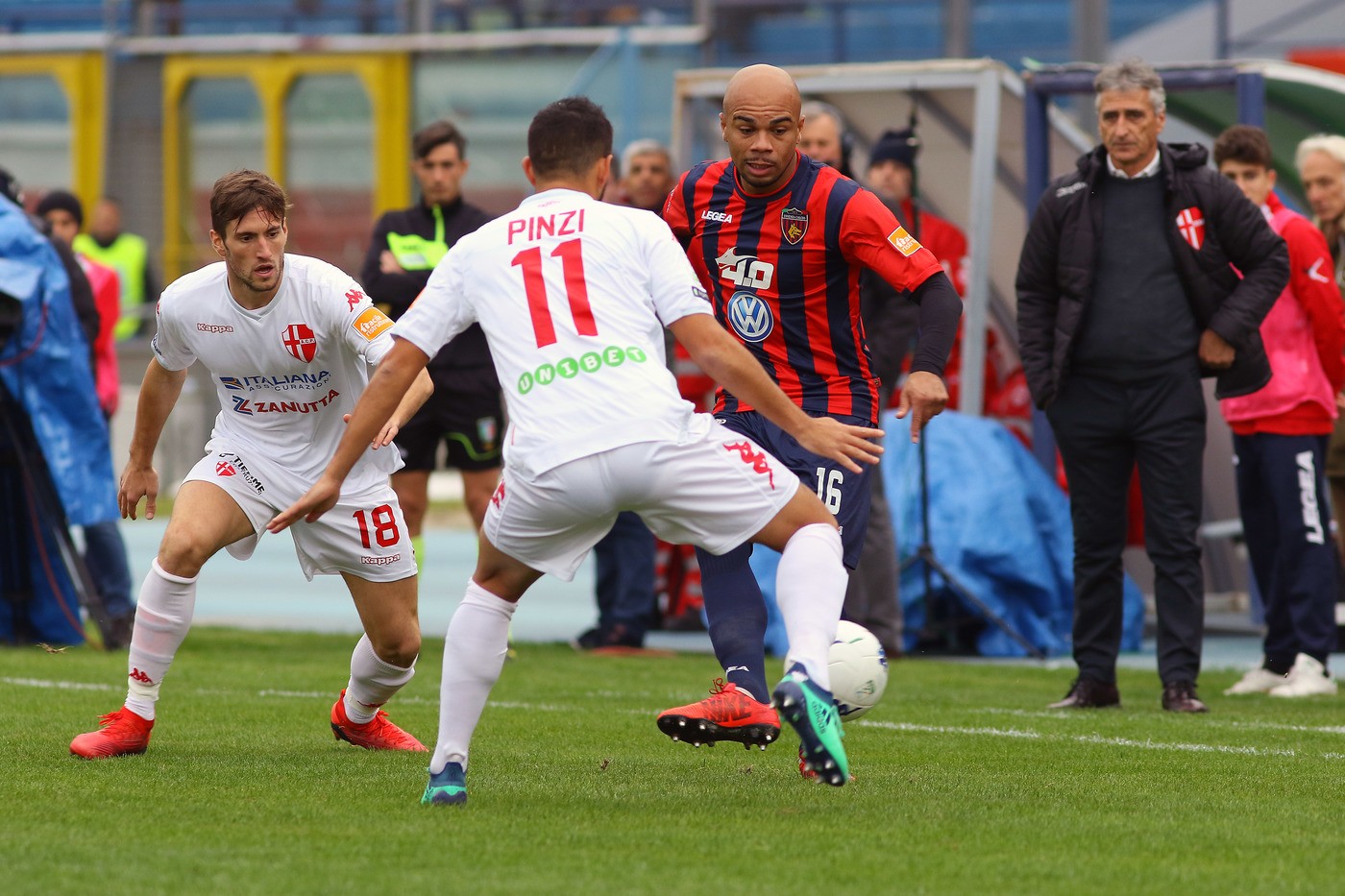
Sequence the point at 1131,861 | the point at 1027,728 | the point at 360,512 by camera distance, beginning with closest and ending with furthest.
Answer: the point at 1131,861 → the point at 360,512 → the point at 1027,728

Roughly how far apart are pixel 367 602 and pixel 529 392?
1.71 metres

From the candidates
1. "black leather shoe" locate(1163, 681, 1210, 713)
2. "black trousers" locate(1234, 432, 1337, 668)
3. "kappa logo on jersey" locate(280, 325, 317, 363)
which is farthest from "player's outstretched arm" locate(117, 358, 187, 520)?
"black trousers" locate(1234, 432, 1337, 668)

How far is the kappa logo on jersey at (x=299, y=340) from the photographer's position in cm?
588

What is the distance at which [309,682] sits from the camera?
8.23 m

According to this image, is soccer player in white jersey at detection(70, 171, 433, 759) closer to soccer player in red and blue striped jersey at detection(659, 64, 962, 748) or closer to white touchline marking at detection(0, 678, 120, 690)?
soccer player in red and blue striped jersey at detection(659, 64, 962, 748)

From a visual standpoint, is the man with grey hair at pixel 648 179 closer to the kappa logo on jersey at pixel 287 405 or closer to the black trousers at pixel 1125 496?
the black trousers at pixel 1125 496

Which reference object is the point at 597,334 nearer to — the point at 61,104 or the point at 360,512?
the point at 360,512

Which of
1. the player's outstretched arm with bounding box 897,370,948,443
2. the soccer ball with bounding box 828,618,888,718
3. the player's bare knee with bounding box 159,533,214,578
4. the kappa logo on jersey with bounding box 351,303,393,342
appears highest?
the kappa logo on jersey with bounding box 351,303,393,342

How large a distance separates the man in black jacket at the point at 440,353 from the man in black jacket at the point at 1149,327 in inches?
112

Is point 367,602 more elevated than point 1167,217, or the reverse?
point 1167,217

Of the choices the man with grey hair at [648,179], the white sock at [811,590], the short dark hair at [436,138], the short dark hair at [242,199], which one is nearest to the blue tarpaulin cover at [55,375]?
the short dark hair at [436,138]

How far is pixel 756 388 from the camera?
458 cm

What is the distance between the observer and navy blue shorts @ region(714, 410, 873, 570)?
5523mm

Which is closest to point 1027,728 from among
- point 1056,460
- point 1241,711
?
point 1241,711
